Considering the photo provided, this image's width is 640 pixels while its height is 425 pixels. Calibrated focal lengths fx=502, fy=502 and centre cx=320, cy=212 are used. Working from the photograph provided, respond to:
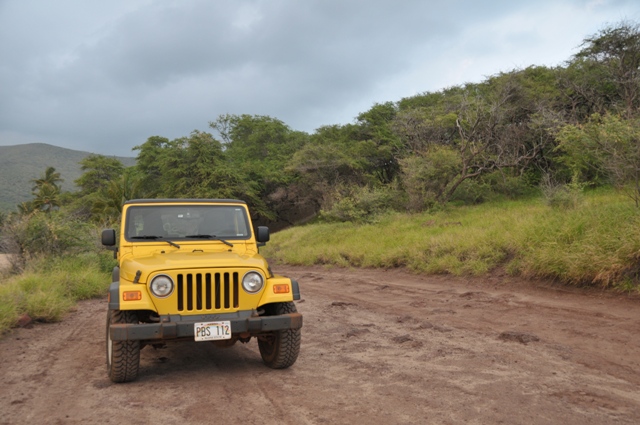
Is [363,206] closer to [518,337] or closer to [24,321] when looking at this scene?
[24,321]

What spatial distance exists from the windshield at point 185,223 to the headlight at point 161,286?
140cm

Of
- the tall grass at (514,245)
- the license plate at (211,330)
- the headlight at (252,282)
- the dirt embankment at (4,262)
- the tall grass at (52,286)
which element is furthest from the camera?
the dirt embankment at (4,262)

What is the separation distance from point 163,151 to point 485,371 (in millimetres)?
38133

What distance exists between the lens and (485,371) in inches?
202

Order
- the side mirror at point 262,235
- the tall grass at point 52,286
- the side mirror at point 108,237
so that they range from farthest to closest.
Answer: the tall grass at point 52,286
the side mirror at point 262,235
the side mirror at point 108,237

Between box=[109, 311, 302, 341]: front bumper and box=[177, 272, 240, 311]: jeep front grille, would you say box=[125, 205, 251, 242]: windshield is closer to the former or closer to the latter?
box=[177, 272, 240, 311]: jeep front grille

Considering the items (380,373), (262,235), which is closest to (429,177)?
(262,235)

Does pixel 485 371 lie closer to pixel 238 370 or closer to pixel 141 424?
pixel 238 370

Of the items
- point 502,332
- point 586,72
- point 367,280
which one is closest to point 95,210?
point 367,280

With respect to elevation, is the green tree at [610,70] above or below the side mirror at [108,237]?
above

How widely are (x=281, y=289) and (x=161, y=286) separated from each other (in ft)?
3.91

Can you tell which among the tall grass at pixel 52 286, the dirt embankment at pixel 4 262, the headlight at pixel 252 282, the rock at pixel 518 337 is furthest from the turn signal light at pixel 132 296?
the dirt embankment at pixel 4 262

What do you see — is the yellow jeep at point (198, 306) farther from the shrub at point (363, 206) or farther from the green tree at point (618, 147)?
the shrub at point (363, 206)

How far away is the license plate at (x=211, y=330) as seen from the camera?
187 inches
